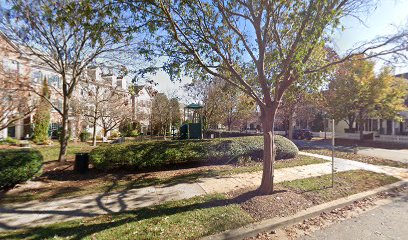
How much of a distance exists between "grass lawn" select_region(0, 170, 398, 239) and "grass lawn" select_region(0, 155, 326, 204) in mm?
1900

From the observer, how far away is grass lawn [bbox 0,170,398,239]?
3656mm

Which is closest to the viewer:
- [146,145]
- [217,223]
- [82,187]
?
[217,223]

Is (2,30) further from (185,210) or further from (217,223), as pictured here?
(217,223)

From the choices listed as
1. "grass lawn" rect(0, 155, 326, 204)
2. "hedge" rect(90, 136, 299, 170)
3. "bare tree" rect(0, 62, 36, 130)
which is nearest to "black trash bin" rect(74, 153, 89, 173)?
"grass lawn" rect(0, 155, 326, 204)

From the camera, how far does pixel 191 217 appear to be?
4.22m

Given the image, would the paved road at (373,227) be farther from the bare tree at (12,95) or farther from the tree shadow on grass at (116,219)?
the bare tree at (12,95)

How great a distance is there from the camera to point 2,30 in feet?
26.5

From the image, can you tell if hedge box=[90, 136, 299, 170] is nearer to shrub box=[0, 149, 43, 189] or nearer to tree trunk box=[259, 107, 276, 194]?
shrub box=[0, 149, 43, 189]

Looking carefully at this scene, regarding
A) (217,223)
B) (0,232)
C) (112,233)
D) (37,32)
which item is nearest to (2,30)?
(37,32)

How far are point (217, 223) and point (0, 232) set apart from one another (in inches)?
153

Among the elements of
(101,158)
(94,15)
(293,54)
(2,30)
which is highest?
(2,30)

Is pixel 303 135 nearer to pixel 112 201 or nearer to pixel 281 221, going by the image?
pixel 281 221

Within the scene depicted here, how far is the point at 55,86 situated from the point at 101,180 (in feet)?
65.5

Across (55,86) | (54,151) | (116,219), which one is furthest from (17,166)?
(55,86)
